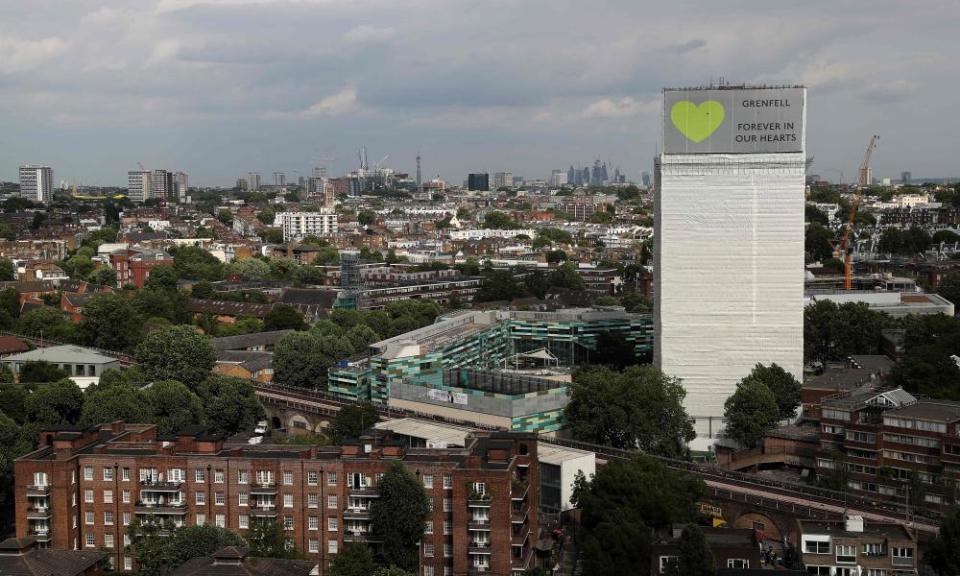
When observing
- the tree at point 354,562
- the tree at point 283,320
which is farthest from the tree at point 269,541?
the tree at point 283,320

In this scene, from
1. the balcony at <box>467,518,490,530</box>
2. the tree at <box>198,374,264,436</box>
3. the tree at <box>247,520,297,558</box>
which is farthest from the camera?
the tree at <box>198,374,264,436</box>

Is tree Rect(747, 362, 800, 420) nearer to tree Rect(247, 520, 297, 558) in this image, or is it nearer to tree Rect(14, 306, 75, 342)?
tree Rect(247, 520, 297, 558)

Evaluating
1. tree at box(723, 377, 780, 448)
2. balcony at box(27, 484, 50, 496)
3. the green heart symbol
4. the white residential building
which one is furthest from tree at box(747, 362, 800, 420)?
the white residential building

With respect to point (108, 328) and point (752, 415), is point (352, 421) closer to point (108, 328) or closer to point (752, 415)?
point (752, 415)

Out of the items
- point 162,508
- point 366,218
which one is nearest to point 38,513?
point 162,508

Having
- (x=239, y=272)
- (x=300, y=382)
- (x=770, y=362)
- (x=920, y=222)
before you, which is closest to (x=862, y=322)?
(x=770, y=362)

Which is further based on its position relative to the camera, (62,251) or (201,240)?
(201,240)

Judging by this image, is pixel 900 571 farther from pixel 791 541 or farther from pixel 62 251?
pixel 62 251
